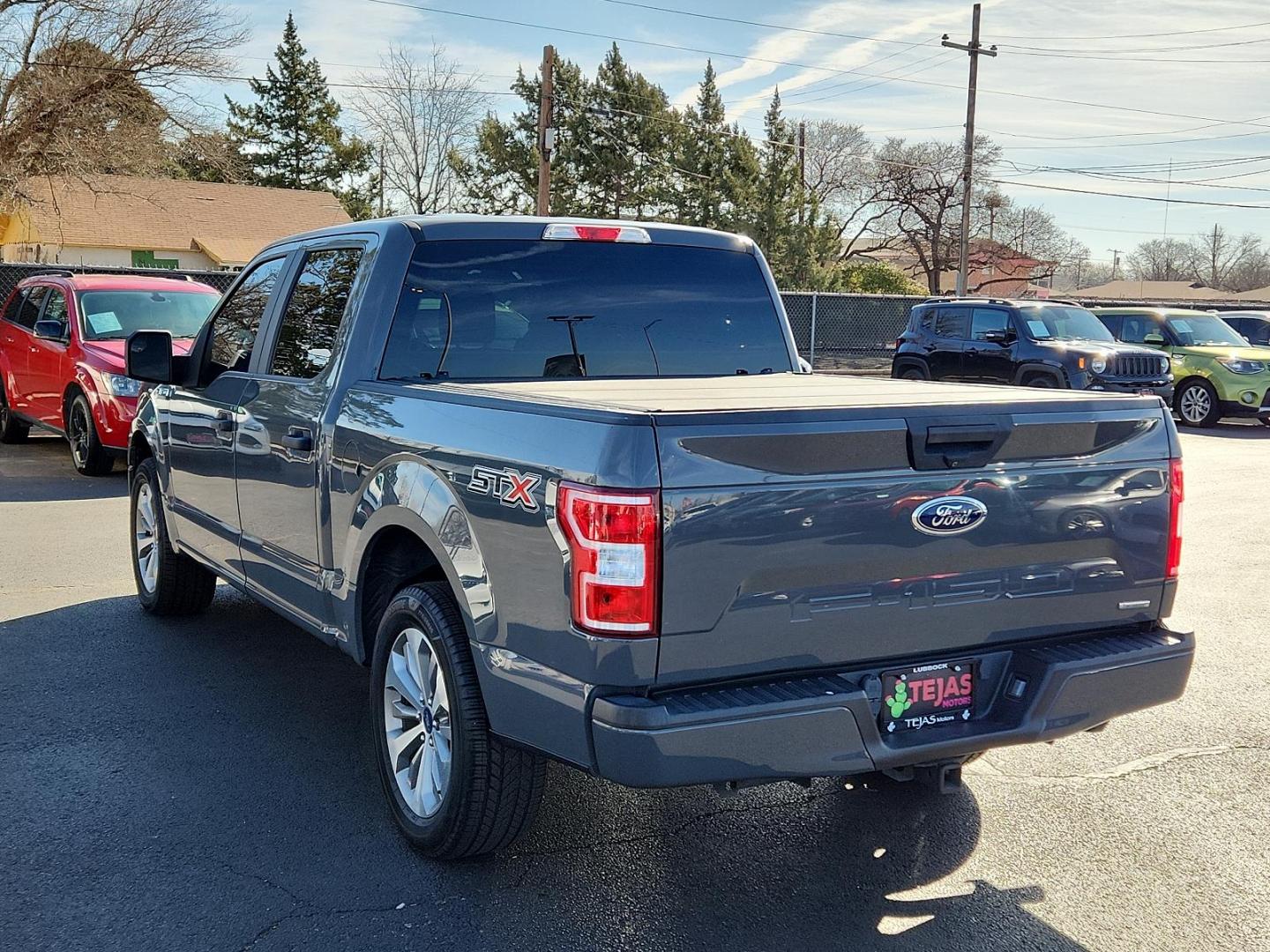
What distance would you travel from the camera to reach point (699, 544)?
289cm

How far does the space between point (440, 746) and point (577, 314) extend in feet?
5.89

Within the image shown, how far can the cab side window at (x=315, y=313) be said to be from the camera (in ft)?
15.0

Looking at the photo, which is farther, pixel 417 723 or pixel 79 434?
pixel 79 434

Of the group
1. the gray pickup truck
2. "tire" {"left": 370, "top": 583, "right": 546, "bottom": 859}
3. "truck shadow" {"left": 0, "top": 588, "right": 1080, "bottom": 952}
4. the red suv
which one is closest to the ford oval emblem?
the gray pickup truck

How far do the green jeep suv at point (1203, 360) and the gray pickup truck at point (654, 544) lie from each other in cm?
1595

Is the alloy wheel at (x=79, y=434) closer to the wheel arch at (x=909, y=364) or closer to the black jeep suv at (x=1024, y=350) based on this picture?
the black jeep suv at (x=1024, y=350)

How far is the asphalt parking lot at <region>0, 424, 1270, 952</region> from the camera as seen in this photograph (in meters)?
3.31

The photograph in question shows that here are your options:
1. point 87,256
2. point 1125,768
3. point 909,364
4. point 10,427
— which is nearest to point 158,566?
point 1125,768

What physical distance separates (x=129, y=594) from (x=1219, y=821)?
5801 millimetres

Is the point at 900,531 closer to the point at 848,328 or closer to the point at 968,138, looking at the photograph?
the point at 848,328

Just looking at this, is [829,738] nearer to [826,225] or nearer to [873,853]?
[873,853]

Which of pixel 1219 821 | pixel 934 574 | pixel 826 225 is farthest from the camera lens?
pixel 826 225

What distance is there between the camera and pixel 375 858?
12.2ft

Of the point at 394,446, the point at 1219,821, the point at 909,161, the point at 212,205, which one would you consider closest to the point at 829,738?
the point at 394,446
